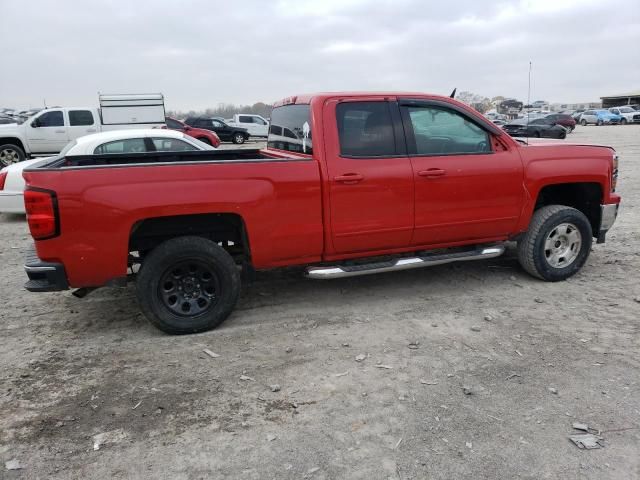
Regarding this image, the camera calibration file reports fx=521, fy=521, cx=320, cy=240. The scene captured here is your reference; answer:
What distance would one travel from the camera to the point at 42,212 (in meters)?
3.67

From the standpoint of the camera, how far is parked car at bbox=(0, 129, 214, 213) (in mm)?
8109

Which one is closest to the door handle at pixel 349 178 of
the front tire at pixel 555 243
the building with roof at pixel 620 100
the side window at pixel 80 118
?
the front tire at pixel 555 243

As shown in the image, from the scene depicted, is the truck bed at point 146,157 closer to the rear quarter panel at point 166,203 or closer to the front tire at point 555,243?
the rear quarter panel at point 166,203

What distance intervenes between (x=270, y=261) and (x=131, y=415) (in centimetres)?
166

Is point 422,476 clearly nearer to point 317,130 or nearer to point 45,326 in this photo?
point 317,130

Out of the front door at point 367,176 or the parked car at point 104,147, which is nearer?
the front door at point 367,176

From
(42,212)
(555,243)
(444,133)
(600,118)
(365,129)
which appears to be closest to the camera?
(42,212)

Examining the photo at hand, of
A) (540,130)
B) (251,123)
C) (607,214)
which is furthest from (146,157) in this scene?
(251,123)

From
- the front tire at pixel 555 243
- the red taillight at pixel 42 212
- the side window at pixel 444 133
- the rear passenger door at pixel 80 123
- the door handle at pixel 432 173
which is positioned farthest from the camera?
the rear passenger door at pixel 80 123

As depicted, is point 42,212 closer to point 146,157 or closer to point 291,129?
point 146,157

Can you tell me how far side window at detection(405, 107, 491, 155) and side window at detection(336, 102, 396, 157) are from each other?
25cm

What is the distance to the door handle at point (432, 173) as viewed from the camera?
4.57 metres

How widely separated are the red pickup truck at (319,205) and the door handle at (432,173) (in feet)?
0.03

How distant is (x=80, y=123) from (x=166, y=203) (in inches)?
603
